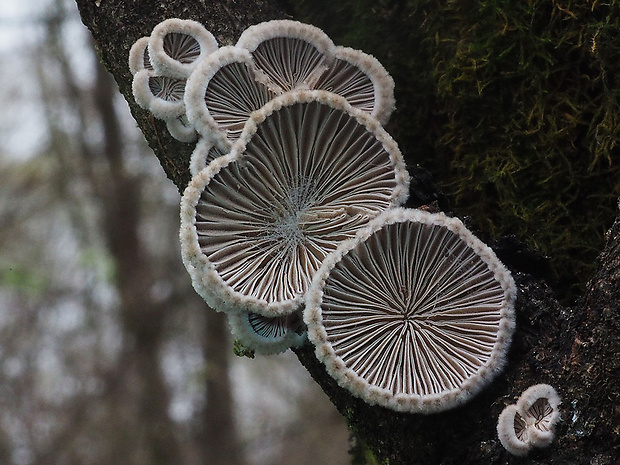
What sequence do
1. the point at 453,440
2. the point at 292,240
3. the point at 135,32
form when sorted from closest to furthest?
the point at 453,440, the point at 292,240, the point at 135,32

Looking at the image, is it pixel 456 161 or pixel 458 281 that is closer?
pixel 458 281

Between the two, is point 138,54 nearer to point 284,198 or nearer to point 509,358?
point 284,198

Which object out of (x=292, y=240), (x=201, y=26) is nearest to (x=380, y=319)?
(x=292, y=240)

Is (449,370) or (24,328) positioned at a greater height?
(449,370)

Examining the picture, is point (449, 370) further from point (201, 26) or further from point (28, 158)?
point (28, 158)

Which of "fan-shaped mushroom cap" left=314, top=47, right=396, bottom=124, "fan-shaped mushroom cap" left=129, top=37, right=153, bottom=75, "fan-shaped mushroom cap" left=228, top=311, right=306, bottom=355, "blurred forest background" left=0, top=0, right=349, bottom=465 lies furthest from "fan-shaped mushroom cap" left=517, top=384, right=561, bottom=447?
"blurred forest background" left=0, top=0, right=349, bottom=465

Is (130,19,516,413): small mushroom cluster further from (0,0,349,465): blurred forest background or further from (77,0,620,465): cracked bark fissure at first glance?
(0,0,349,465): blurred forest background

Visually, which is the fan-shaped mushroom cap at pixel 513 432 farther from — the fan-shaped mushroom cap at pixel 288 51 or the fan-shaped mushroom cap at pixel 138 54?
the fan-shaped mushroom cap at pixel 138 54
